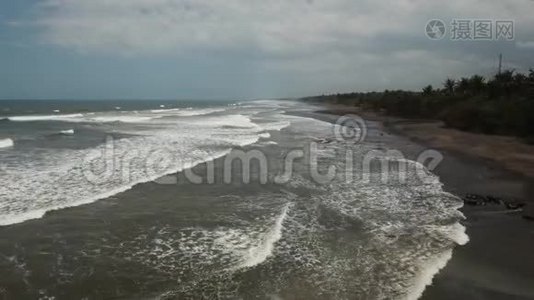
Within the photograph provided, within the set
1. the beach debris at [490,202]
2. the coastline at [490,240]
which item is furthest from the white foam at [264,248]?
the beach debris at [490,202]

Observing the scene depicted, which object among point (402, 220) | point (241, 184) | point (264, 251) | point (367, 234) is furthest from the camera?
point (241, 184)

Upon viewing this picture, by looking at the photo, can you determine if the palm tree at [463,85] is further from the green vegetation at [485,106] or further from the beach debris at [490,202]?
the beach debris at [490,202]

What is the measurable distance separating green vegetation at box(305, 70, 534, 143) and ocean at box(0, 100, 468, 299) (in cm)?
1428

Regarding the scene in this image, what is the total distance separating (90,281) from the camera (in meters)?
7.34

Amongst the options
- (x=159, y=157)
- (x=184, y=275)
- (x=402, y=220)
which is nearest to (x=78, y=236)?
(x=184, y=275)

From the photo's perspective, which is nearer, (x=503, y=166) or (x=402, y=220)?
(x=402, y=220)

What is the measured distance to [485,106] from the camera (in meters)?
35.3

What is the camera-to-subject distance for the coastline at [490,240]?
285 inches

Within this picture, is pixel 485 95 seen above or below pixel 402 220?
above

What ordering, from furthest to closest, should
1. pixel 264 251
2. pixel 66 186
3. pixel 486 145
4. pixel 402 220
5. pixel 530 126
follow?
pixel 530 126
pixel 486 145
pixel 66 186
pixel 402 220
pixel 264 251

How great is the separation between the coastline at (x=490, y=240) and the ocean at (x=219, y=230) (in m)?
0.33

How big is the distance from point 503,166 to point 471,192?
5.99m

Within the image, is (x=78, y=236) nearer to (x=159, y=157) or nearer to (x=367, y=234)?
(x=367, y=234)

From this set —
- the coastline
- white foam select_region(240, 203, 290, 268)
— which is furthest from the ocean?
the coastline
